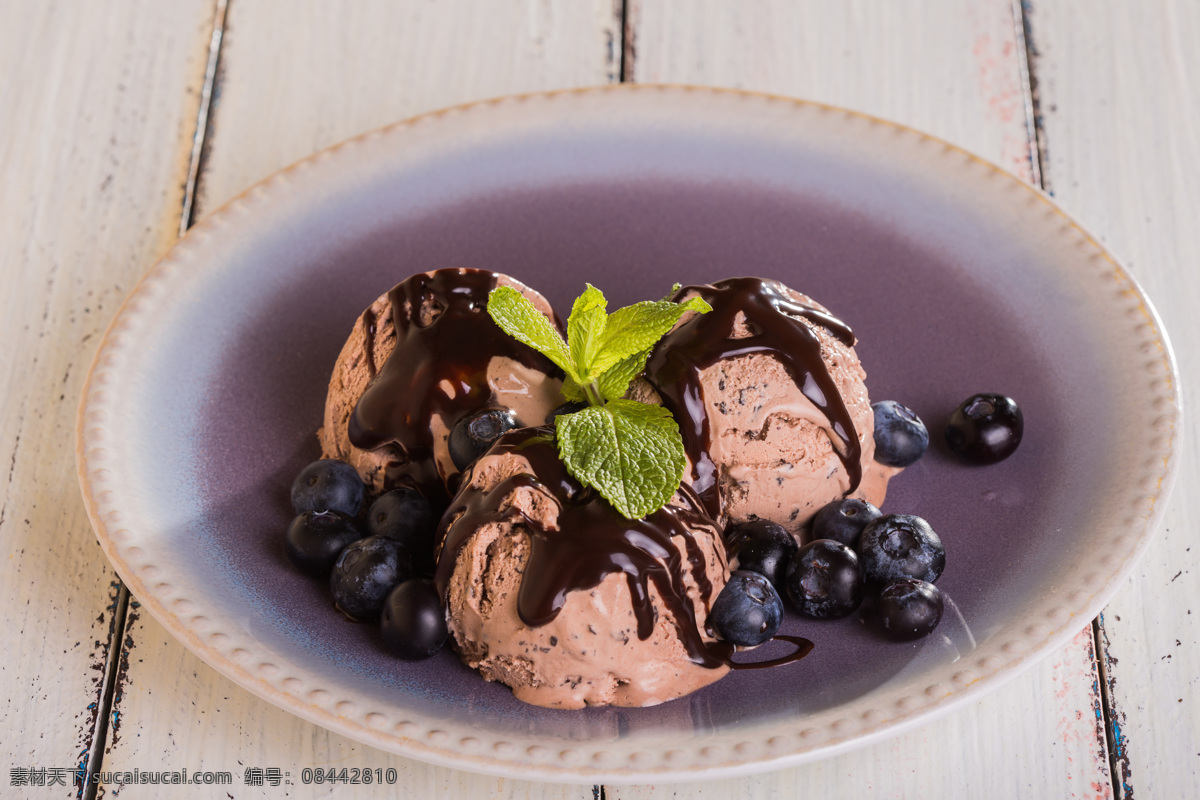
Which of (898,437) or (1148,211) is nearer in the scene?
(898,437)

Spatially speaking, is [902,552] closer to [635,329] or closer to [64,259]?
[635,329]

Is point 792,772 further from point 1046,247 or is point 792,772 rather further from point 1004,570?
point 1046,247

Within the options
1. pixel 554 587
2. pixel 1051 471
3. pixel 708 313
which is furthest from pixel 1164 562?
pixel 554 587

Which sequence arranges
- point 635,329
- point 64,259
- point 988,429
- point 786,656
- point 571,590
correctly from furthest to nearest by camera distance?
1. point 64,259
2. point 988,429
3. point 635,329
4. point 786,656
5. point 571,590

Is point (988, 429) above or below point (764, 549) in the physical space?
above

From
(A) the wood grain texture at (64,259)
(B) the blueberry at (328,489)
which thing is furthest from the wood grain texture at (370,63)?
(B) the blueberry at (328,489)

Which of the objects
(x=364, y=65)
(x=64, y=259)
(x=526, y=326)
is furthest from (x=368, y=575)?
(x=364, y=65)
